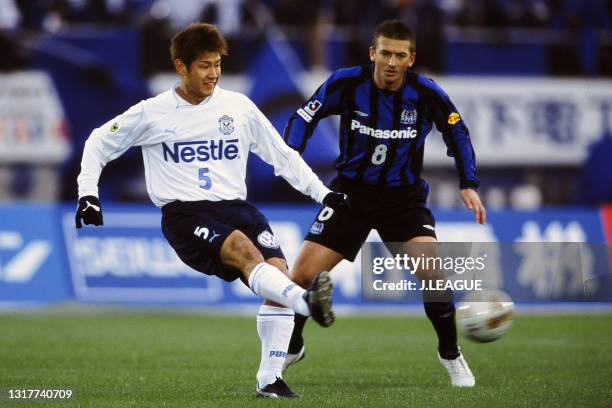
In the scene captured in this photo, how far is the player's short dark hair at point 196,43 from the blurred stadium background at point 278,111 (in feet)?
24.2

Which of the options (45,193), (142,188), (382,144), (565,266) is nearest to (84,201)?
(382,144)

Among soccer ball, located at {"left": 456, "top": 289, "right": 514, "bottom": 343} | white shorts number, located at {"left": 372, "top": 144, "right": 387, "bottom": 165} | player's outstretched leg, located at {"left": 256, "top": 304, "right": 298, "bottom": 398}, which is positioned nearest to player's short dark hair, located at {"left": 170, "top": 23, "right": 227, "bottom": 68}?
white shorts number, located at {"left": 372, "top": 144, "right": 387, "bottom": 165}

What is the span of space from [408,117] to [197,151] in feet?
5.12

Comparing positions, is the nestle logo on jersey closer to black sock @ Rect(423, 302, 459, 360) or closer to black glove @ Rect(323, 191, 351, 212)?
black glove @ Rect(323, 191, 351, 212)

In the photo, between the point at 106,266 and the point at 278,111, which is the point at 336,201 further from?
the point at 278,111

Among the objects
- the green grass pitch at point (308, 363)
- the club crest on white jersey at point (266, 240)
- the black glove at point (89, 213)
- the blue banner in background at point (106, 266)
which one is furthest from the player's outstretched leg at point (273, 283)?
the blue banner in background at point (106, 266)

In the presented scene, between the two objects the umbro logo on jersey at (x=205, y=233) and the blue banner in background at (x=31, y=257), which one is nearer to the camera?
the umbro logo on jersey at (x=205, y=233)

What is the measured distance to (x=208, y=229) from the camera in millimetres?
6754

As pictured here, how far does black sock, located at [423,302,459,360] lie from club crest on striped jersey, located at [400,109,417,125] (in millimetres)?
1220

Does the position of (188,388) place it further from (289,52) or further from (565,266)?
(289,52)

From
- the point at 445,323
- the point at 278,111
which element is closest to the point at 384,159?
the point at 445,323

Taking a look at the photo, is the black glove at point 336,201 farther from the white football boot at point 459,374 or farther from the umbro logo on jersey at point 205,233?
the white football boot at point 459,374

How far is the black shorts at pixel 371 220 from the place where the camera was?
7.77 m

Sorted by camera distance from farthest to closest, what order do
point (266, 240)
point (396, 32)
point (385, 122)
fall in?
1. point (385, 122)
2. point (396, 32)
3. point (266, 240)
